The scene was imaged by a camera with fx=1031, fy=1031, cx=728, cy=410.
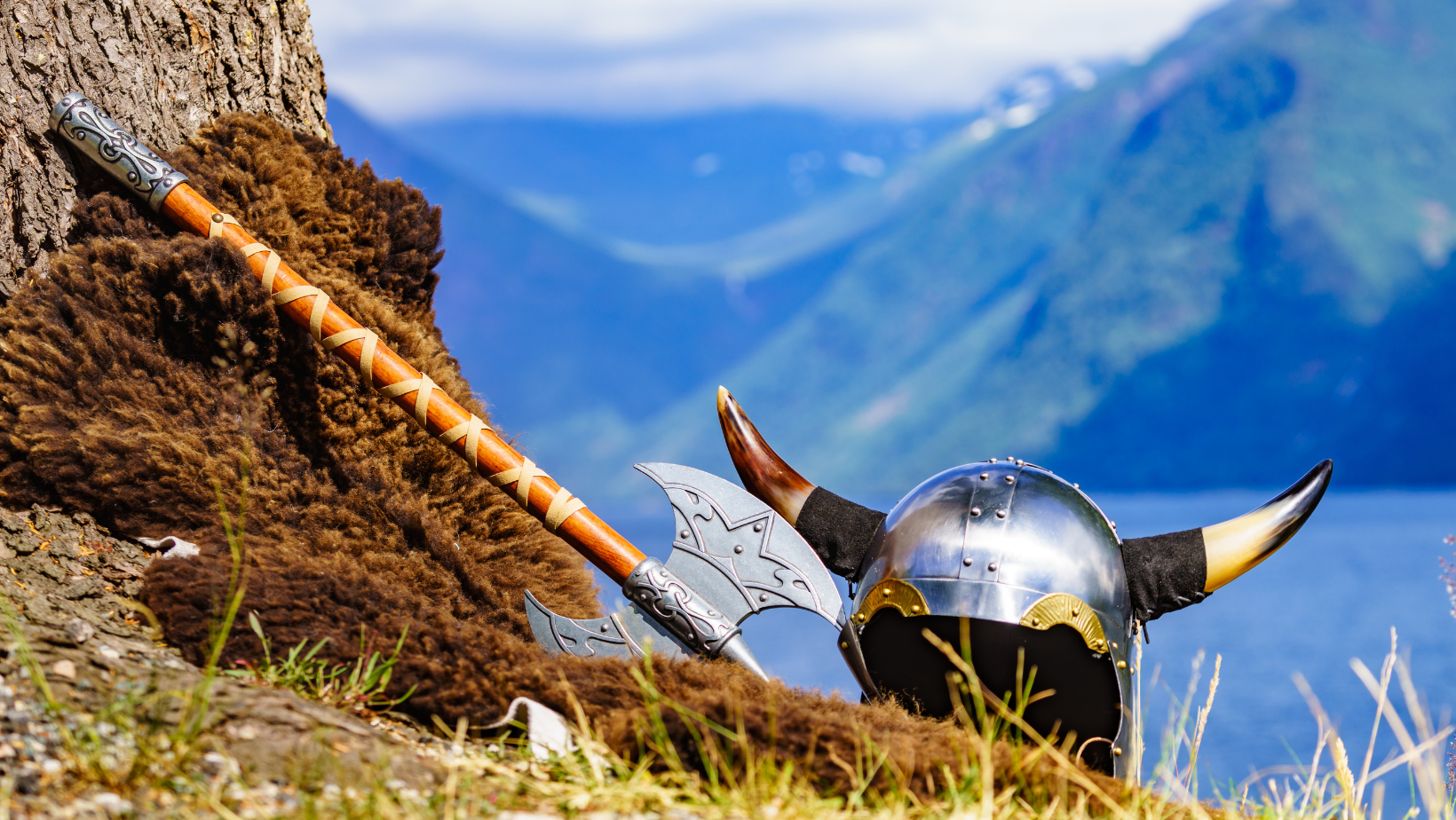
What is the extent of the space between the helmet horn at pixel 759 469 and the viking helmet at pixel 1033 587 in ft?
0.79

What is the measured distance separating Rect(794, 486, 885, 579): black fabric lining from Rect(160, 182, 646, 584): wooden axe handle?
430 millimetres

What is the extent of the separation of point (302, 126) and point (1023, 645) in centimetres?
257

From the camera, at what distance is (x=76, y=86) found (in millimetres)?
2773

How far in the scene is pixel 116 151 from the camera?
262 cm

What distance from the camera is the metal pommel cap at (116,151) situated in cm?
261

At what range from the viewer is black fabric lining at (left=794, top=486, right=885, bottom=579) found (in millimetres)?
2527

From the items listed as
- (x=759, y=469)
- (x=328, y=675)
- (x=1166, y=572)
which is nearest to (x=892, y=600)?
(x=759, y=469)

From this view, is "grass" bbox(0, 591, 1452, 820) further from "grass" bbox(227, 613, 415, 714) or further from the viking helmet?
the viking helmet

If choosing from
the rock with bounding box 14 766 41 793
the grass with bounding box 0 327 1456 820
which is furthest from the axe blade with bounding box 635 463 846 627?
the rock with bounding box 14 766 41 793

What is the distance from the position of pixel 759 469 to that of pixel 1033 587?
0.74 metres

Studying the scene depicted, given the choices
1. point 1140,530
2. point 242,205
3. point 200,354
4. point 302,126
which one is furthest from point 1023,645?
point 1140,530

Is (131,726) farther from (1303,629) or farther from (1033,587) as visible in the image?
(1303,629)

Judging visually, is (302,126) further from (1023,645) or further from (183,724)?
(1023,645)

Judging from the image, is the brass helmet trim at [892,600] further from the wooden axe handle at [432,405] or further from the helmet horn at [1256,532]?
the helmet horn at [1256,532]
